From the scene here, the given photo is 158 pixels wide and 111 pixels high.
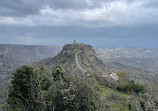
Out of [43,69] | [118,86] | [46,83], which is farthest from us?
[118,86]

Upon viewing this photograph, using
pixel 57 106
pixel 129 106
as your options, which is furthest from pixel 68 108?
pixel 129 106

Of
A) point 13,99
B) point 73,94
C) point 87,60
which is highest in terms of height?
point 73,94

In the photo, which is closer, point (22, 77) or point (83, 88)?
point (83, 88)

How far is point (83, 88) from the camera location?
22.2 m

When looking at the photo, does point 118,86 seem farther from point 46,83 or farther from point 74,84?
point 74,84

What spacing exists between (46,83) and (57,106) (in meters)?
13.1

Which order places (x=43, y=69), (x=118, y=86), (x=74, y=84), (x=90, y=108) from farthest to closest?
(x=118, y=86)
(x=43, y=69)
(x=74, y=84)
(x=90, y=108)

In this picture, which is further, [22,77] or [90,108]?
[22,77]

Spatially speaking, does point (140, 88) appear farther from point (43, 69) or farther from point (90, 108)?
point (90, 108)

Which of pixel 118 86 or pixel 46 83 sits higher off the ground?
pixel 46 83

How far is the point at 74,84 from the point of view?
23062mm

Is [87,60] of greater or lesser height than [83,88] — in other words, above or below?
below

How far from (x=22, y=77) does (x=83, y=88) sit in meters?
14.3

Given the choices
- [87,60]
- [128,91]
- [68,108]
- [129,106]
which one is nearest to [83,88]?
[68,108]
